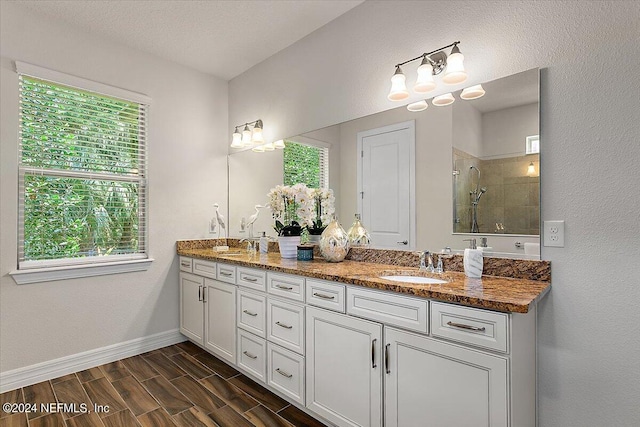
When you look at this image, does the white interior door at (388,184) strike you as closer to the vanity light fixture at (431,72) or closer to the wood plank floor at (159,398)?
the vanity light fixture at (431,72)

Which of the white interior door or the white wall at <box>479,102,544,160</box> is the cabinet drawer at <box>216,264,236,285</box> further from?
the white wall at <box>479,102,544,160</box>

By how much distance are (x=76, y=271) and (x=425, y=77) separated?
2849 mm

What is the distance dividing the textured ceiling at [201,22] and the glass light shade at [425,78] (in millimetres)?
875

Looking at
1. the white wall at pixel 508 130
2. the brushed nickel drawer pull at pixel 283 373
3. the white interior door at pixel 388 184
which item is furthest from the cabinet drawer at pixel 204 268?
the white wall at pixel 508 130

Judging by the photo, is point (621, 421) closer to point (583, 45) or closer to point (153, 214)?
point (583, 45)

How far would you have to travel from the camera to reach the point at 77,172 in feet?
8.76

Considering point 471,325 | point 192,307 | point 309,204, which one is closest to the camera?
point 471,325

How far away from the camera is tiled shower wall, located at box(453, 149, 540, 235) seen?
1686mm

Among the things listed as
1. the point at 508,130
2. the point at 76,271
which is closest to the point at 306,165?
the point at 508,130

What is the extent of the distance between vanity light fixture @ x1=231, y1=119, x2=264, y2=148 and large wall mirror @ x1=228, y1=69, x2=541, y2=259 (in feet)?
2.53

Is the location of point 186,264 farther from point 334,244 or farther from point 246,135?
point 334,244

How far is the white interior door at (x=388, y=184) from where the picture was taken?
2154mm

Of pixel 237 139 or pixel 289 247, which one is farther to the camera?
pixel 237 139

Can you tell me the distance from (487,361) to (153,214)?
285cm
